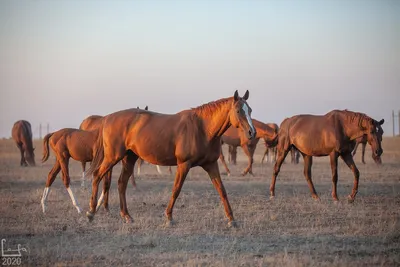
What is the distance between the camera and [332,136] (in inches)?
551

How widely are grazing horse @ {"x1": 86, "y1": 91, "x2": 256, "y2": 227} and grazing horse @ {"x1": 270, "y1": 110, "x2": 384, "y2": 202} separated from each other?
492 cm

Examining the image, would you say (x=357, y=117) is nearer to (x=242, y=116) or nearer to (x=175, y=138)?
(x=242, y=116)

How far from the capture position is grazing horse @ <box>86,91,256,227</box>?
9859mm

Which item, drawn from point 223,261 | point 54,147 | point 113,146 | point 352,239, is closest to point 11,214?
point 54,147

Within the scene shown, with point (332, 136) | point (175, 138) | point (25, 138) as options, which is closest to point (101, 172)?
point (175, 138)

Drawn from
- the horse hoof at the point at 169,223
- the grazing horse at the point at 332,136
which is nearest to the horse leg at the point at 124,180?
the horse hoof at the point at 169,223

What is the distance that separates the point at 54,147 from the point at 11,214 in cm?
181

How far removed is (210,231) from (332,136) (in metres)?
5.99

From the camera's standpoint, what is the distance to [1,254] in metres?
7.42

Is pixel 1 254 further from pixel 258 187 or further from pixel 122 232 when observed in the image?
pixel 258 187

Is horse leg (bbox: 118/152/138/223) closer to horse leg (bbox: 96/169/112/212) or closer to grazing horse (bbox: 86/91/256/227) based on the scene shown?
grazing horse (bbox: 86/91/256/227)

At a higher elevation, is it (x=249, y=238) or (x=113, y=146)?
(x=113, y=146)

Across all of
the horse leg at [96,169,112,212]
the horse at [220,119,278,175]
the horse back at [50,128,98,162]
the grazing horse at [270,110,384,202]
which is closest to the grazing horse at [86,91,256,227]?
the horse leg at [96,169,112,212]

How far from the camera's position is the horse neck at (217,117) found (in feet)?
32.6
